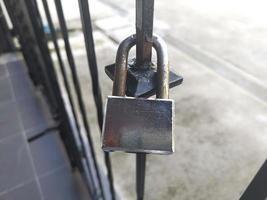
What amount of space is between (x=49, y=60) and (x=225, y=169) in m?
1.37

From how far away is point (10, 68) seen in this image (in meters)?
2.58

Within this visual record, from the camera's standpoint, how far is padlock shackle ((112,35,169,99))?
344 mm

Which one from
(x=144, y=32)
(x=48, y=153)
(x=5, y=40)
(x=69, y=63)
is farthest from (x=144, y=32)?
(x=5, y=40)

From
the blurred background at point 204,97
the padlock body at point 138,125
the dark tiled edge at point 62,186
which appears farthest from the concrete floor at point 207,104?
the padlock body at point 138,125

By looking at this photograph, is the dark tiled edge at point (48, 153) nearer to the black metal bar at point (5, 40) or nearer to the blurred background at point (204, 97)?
the blurred background at point (204, 97)

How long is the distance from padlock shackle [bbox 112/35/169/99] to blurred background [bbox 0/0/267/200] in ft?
0.29

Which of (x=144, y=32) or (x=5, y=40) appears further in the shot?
(x=5, y=40)

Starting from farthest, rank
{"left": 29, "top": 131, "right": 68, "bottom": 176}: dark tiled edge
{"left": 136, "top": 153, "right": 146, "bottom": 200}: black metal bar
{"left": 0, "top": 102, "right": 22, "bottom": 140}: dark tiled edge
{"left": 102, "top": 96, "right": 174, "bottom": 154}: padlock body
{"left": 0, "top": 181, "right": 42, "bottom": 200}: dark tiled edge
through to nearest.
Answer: {"left": 0, "top": 102, "right": 22, "bottom": 140}: dark tiled edge → {"left": 29, "top": 131, "right": 68, "bottom": 176}: dark tiled edge → {"left": 0, "top": 181, "right": 42, "bottom": 200}: dark tiled edge → {"left": 136, "top": 153, "right": 146, "bottom": 200}: black metal bar → {"left": 102, "top": 96, "right": 174, "bottom": 154}: padlock body

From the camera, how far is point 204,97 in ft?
7.73

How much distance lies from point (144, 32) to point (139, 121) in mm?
128

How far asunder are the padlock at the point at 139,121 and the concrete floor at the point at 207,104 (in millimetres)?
1320

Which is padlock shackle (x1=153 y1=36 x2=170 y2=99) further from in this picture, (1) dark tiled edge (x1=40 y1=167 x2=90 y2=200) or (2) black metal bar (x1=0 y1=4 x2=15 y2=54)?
(2) black metal bar (x1=0 y1=4 x2=15 y2=54)

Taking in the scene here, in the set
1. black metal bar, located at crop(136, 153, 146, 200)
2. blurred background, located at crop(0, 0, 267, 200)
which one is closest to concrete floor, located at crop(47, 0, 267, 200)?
blurred background, located at crop(0, 0, 267, 200)

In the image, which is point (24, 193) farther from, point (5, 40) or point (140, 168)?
point (5, 40)
